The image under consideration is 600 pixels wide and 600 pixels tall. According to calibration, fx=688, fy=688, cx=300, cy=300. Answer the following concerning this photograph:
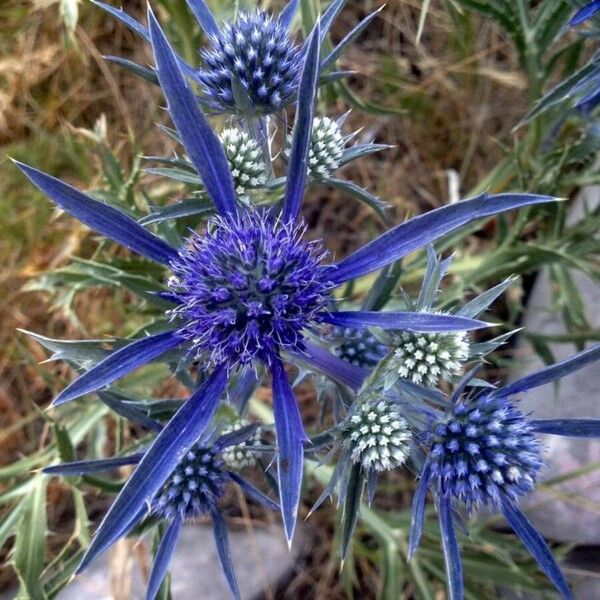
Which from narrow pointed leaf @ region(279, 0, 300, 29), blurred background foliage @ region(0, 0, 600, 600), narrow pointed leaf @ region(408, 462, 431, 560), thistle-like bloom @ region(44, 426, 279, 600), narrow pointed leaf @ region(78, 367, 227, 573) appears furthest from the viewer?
blurred background foliage @ region(0, 0, 600, 600)

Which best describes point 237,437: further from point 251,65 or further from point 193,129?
point 251,65

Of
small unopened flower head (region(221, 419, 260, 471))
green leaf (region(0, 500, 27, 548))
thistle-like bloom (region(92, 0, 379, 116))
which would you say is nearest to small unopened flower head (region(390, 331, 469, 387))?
small unopened flower head (region(221, 419, 260, 471))

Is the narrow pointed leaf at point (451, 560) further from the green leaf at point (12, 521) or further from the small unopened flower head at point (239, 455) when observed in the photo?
the green leaf at point (12, 521)

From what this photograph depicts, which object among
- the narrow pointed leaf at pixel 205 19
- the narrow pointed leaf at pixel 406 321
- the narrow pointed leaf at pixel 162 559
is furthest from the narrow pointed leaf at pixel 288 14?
the narrow pointed leaf at pixel 162 559

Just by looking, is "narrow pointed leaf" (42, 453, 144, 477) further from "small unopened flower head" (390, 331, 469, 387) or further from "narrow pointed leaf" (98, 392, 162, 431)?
"small unopened flower head" (390, 331, 469, 387)

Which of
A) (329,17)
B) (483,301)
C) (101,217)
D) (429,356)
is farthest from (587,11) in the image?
(101,217)

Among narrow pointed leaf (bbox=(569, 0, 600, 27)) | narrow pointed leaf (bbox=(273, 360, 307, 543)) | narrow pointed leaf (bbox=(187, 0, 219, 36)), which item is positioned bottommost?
narrow pointed leaf (bbox=(273, 360, 307, 543))
